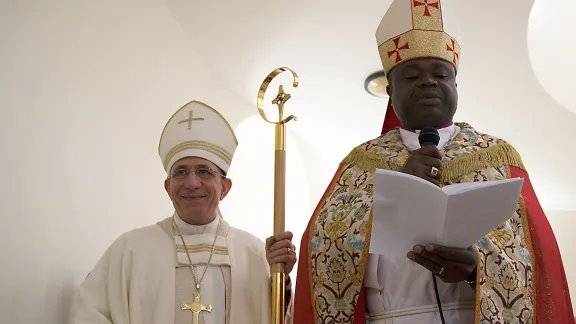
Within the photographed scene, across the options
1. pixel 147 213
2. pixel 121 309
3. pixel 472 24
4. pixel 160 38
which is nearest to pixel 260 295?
pixel 121 309

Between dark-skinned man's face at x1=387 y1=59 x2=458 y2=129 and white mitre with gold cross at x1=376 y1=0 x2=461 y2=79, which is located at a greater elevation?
white mitre with gold cross at x1=376 y1=0 x2=461 y2=79

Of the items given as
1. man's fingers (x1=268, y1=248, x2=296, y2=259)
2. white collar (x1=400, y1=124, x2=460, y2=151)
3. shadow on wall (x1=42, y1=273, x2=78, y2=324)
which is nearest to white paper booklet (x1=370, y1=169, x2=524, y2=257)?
white collar (x1=400, y1=124, x2=460, y2=151)

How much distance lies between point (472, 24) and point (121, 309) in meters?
3.33

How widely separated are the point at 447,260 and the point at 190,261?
1.71 meters

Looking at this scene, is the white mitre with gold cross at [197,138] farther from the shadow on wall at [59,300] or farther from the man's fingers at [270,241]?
the shadow on wall at [59,300]

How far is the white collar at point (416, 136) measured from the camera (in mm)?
2449

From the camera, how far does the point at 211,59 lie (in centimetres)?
561

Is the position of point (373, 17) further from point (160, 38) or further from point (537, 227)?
point (537, 227)

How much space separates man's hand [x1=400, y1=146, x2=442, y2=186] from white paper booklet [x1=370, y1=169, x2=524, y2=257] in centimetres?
10

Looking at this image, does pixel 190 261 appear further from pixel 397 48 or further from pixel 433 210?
pixel 433 210

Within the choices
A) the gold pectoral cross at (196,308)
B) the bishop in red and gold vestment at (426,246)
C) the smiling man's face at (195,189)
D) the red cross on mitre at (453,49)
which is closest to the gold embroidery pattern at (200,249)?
the smiling man's face at (195,189)

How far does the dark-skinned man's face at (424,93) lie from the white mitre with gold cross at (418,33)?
44 mm

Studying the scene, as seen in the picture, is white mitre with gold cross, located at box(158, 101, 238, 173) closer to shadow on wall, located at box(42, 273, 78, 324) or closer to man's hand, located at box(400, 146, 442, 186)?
shadow on wall, located at box(42, 273, 78, 324)

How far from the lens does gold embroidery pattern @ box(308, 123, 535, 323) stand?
212 centimetres
